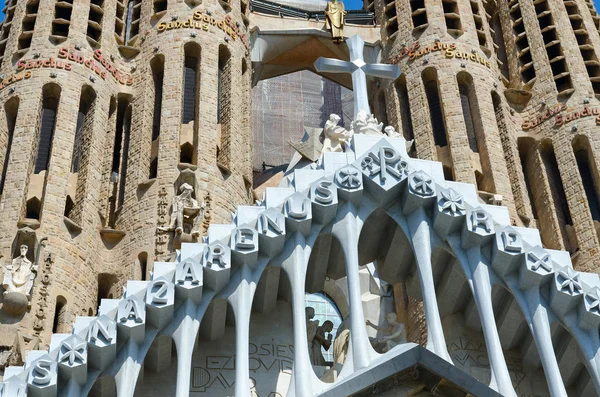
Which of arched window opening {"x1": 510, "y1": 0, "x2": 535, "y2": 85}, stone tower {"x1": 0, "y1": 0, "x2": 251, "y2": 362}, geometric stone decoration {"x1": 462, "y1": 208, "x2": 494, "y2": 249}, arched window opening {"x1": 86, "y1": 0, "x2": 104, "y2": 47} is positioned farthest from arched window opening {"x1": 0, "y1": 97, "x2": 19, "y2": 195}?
arched window opening {"x1": 510, "y1": 0, "x2": 535, "y2": 85}

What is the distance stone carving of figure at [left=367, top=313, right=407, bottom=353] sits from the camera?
21500 millimetres

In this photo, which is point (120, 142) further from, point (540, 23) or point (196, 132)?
point (540, 23)

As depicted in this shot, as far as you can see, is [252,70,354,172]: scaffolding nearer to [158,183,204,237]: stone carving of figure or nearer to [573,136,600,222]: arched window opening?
[573,136,600,222]: arched window opening

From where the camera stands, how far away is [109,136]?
28266 mm

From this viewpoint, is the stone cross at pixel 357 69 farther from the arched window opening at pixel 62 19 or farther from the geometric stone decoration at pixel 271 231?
the arched window opening at pixel 62 19

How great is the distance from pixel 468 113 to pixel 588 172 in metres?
2.82

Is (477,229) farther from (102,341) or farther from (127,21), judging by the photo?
(127,21)

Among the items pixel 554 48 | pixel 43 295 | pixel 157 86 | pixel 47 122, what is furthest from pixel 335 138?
pixel 554 48

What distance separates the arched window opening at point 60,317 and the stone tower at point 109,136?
0.08ft

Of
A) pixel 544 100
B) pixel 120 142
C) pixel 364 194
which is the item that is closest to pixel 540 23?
pixel 544 100

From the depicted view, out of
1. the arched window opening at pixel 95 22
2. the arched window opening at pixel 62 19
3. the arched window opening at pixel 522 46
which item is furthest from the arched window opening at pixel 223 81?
the arched window opening at pixel 522 46

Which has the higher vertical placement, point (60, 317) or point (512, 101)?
point (512, 101)

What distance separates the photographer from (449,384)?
19.1 meters

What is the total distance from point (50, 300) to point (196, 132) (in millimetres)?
5513
